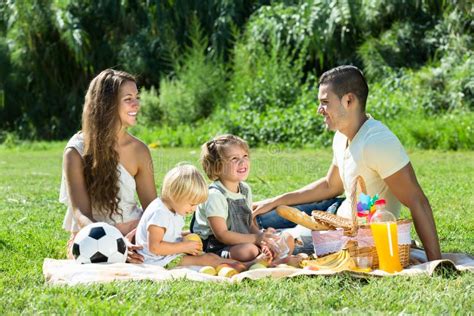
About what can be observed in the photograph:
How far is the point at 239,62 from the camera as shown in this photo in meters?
17.4

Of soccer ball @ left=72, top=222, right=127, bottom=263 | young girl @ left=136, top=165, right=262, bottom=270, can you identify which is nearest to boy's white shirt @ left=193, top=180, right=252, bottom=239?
young girl @ left=136, top=165, right=262, bottom=270

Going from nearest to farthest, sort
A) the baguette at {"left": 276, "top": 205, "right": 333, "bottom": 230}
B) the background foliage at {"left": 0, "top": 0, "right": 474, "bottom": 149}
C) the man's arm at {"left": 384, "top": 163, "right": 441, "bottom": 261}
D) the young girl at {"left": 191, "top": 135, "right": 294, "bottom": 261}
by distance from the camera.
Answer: the man's arm at {"left": 384, "top": 163, "right": 441, "bottom": 261} → the baguette at {"left": 276, "top": 205, "right": 333, "bottom": 230} → the young girl at {"left": 191, "top": 135, "right": 294, "bottom": 261} → the background foliage at {"left": 0, "top": 0, "right": 474, "bottom": 149}

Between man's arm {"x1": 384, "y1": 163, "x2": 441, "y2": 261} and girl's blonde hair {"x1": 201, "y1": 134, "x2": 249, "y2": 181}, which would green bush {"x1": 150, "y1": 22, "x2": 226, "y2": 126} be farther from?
man's arm {"x1": 384, "y1": 163, "x2": 441, "y2": 261}

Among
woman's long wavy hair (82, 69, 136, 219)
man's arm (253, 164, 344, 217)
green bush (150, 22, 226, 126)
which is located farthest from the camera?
green bush (150, 22, 226, 126)

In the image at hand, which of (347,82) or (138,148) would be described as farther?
(138,148)

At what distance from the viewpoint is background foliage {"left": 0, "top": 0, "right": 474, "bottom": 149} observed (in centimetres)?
1498

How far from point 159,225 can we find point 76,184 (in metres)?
0.74

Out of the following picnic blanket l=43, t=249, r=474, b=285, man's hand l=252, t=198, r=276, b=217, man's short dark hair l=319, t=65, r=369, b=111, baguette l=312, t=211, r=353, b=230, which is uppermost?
man's short dark hair l=319, t=65, r=369, b=111

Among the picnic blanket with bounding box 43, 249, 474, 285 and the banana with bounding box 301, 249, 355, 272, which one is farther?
the banana with bounding box 301, 249, 355, 272

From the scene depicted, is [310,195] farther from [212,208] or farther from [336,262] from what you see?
[336,262]

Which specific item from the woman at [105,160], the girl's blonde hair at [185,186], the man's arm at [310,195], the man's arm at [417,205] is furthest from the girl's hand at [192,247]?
the man's arm at [417,205]

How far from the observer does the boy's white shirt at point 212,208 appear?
18.9 feet

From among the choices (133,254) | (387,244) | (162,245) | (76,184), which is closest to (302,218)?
(387,244)

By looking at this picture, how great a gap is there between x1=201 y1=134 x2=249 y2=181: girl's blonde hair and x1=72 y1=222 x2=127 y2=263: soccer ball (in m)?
0.83
